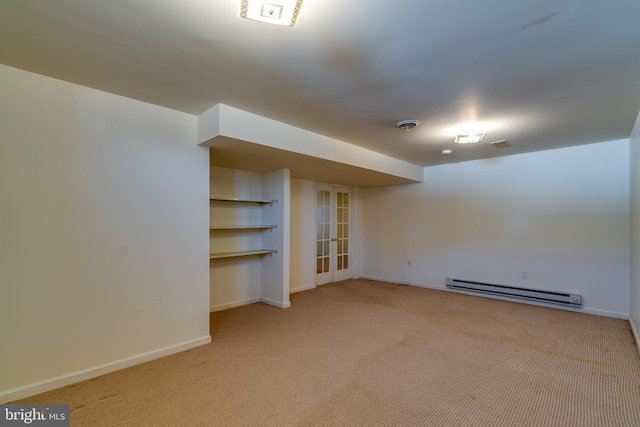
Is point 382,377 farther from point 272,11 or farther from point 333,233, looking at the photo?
point 333,233

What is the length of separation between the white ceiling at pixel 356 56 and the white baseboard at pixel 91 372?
2352mm

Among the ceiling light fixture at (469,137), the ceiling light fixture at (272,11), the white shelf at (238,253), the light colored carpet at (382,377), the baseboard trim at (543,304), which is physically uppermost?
the ceiling light fixture at (272,11)

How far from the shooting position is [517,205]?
4785 mm

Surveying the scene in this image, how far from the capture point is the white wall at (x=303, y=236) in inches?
215

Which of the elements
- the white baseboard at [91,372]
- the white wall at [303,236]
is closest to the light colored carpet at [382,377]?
the white baseboard at [91,372]

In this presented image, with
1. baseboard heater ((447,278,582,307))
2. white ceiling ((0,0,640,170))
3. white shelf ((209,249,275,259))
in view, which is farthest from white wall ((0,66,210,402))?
baseboard heater ((447,278,582,307))

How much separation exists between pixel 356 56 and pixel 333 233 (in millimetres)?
4588

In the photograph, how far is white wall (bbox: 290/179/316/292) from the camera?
546 centimetres

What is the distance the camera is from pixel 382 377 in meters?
2.47

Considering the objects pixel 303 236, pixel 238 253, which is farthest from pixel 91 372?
pixel 303 236

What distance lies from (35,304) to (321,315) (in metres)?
2.93

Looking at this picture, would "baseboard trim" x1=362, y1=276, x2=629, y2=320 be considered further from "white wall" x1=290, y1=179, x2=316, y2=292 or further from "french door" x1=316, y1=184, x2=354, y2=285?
"white wall" x1=290, y1=179, x2=316, y2=292

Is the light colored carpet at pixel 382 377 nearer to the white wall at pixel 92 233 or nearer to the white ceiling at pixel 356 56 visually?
the white wall at pixel 92 233

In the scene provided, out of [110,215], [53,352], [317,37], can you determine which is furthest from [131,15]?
[53,352]
